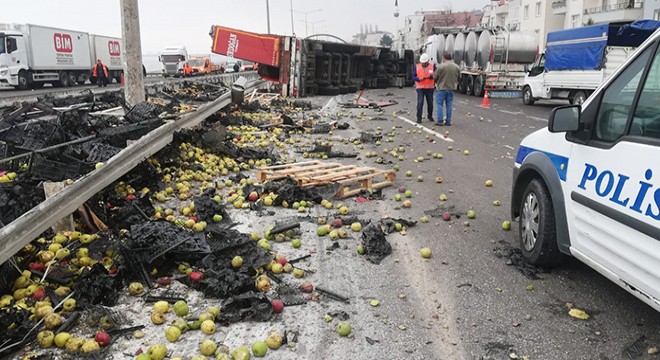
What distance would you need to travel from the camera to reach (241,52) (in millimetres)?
22547

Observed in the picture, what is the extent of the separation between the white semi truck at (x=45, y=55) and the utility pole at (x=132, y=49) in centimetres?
1567

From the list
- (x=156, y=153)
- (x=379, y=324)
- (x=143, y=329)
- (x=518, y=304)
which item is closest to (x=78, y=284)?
(x=143, y=329)

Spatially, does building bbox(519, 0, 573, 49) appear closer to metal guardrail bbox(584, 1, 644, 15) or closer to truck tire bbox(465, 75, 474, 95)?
metal guardrail bbox(584, 1, 644, 15)

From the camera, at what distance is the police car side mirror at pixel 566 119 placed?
4.16m

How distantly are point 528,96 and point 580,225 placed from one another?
22.9 m

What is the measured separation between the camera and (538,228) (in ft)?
15.6

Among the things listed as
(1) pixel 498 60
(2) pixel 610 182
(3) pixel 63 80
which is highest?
(1) pixel 498 60

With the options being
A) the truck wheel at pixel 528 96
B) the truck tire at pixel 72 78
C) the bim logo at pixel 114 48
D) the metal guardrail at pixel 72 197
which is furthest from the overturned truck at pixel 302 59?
the bim logo at pixel 114 48

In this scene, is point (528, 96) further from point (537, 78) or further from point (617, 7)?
point (617, 7)

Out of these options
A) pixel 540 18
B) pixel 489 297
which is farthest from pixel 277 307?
pixel 540 18

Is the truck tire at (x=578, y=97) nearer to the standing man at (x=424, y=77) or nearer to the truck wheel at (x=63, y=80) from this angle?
the standing man at (x=424, y=77)

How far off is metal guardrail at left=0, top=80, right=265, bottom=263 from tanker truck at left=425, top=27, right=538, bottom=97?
22.8 metres

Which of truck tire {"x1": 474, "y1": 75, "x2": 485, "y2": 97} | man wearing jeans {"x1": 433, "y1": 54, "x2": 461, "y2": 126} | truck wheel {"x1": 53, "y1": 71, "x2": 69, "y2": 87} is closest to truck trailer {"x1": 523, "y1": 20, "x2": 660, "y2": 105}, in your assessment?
truck tire {"x1": 474, "y1": 75, "x2": 485, "y2": 97}

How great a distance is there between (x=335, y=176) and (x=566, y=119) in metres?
4.14
